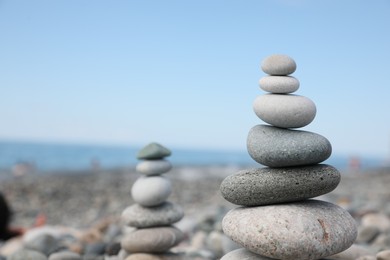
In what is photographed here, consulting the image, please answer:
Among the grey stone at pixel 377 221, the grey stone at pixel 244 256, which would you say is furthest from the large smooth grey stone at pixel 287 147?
the grey stone at pixel 377 221

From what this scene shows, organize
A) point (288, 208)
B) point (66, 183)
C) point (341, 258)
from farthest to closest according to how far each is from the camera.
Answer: point (66, 183) < point (341, 258) < point (288, 208)

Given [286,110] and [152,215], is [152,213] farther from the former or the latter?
[286,110]

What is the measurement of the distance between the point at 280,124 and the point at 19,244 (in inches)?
246

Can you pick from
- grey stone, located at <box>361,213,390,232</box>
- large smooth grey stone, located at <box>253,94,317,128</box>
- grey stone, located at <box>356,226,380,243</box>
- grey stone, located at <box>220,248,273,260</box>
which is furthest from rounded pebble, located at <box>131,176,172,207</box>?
grey stone, located at <box>361,213,390,232</box>

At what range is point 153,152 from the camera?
588cm

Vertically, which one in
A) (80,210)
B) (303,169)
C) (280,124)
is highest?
(280,124)

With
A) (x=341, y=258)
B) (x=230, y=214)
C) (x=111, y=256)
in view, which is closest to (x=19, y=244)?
(x=111, y=256)

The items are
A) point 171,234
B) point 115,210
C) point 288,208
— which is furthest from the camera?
point 115,210

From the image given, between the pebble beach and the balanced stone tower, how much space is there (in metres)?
1.17

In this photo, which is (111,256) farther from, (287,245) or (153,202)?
(287,245)

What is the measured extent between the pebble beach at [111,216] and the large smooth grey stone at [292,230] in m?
1.04

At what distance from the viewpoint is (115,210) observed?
48.6 feet

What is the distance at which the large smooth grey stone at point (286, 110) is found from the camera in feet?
13.4

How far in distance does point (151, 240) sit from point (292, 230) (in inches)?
93.0
